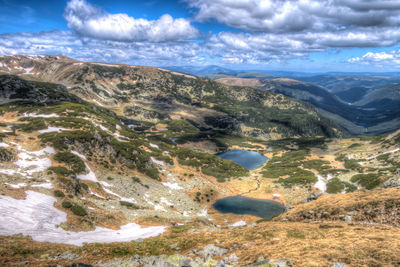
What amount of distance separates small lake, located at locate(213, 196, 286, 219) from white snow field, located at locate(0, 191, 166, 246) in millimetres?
47191

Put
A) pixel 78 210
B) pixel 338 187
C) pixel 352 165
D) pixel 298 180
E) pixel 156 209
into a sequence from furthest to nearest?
pixel 352 165 < pixel 298 180 < pixel 338 187 < pixel 156 209 < pixel 78 210

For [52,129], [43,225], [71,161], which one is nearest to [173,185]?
[71,161]

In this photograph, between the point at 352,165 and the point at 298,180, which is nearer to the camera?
the point at 298,180


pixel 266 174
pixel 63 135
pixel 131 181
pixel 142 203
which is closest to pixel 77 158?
pixel 63 135

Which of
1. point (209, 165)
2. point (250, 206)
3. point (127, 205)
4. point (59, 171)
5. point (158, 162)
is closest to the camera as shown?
point (59, 171)

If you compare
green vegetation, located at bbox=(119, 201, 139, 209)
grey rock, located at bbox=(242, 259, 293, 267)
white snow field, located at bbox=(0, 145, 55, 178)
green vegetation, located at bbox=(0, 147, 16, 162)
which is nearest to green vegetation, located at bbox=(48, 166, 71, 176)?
white snow field, located at bbox=(0, 145, 55, 178)

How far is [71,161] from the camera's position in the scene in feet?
206

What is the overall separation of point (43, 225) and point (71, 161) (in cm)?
3305

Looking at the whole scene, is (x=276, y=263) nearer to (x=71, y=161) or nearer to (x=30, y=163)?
(x=30, y=163)

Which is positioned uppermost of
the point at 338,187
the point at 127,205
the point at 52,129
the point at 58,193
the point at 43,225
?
the point at 52,129

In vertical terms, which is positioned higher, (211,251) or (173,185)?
(211,251)

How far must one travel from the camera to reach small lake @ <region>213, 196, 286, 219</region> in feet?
267

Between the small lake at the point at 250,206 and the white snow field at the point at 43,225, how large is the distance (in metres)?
47.2

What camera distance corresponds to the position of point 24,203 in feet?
120
